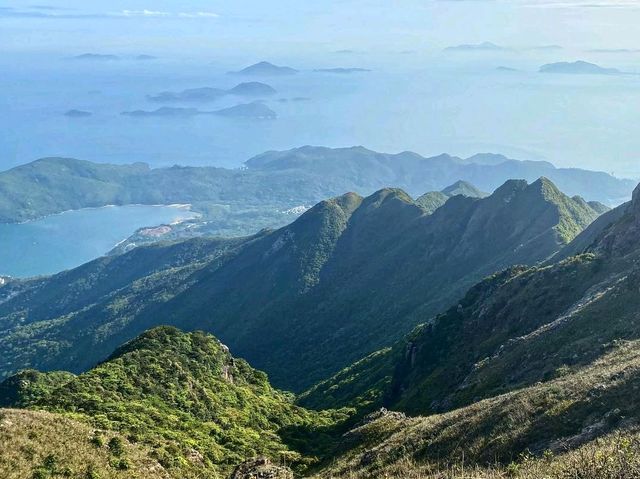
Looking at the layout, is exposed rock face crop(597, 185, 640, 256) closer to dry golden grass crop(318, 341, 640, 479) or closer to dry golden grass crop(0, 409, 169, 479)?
dry golden grass crop(318, 341, 640, 479)

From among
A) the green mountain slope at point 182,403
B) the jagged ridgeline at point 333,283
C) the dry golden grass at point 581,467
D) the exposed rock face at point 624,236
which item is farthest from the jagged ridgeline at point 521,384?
the jagged ridgeline at point 333,283

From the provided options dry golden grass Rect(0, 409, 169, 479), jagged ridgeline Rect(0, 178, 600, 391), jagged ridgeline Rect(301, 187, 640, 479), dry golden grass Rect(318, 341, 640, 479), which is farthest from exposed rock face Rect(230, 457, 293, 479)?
jagged ridgeline Rect(0, 178, 600, 391)

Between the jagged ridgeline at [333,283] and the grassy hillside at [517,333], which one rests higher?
the grassy hillside at [517,333]

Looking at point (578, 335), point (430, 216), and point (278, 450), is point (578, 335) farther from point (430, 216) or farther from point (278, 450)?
point (430, 216)

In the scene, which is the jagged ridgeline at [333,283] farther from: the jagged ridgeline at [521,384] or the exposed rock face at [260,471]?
the exposed rock face at [260,471]

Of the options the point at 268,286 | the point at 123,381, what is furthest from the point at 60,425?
the point at 268,286

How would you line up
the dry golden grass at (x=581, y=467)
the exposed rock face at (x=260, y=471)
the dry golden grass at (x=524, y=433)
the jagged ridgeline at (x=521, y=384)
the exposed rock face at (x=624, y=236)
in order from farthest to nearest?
the exposed rock face at (x=624, y=236) → the exposed rock face at (x=260, y=471) → the jagged ridgeline at (x=521, y=384) → the dry golden grass at (x=524, y=433) → the dry golden grass at (x=581, y=467)

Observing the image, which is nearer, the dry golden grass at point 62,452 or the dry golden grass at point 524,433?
the dry golden grass at point 524,433
